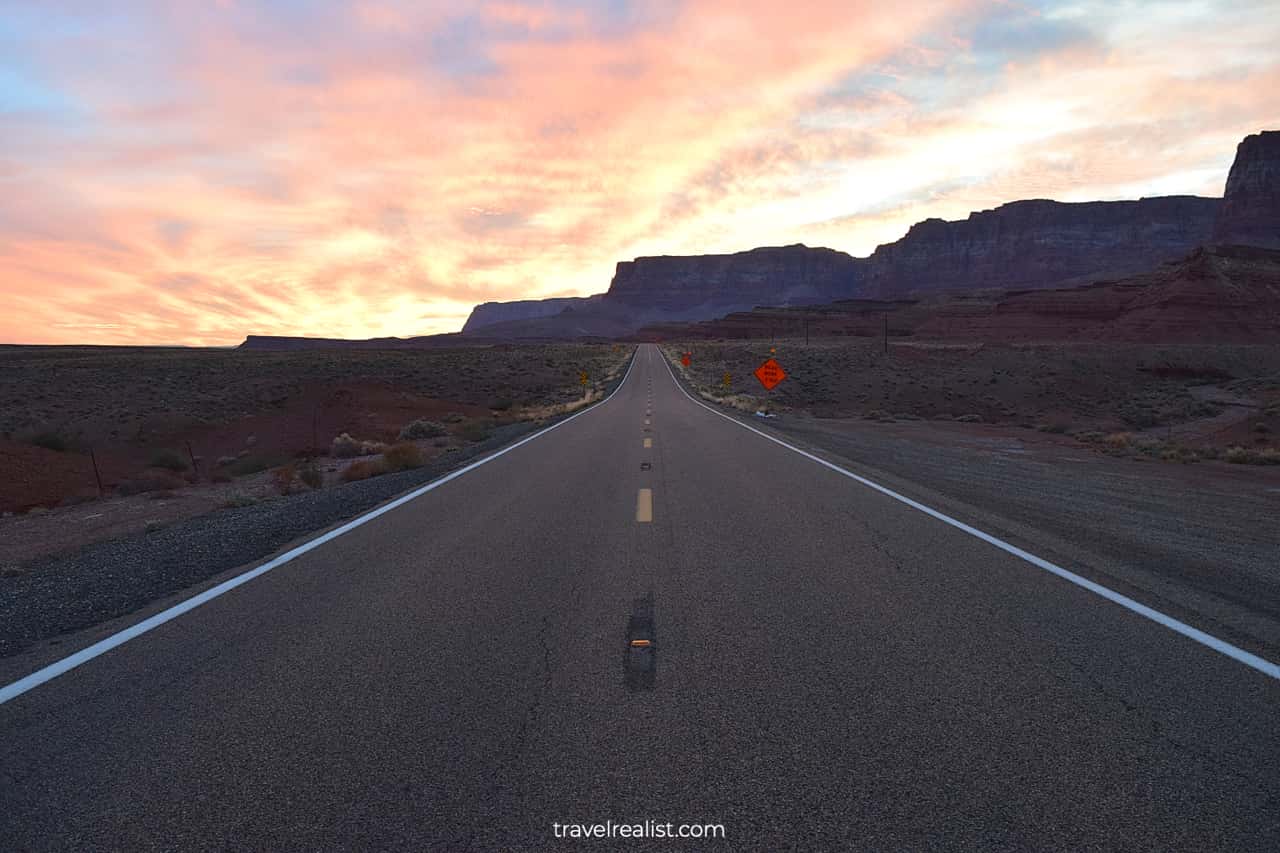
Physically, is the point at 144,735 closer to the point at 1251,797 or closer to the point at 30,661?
the point at 30,661

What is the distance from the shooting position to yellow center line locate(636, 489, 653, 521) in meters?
8.66

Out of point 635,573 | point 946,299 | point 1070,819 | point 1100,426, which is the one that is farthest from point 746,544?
point 946,299

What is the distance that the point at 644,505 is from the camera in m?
9.41

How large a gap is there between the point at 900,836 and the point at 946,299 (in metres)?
171

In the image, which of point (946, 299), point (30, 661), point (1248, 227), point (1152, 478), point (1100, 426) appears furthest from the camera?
point (946, 299)

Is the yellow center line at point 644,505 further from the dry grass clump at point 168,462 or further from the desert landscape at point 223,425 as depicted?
the dry grass clump at point 168,462

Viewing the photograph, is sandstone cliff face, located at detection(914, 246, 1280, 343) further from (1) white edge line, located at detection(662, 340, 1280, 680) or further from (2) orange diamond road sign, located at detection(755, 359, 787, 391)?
(1) white edge line, located at detection(662, 340, 1280, 680)

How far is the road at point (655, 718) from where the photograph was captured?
275cm

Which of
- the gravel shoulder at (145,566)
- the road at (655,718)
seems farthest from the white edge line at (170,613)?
the gravel shoulder at (145,566)

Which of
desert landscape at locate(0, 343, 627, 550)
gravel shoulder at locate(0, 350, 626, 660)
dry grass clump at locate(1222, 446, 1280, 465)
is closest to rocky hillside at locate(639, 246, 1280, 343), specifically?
desert landscape at locate(0, 343, 627, 550)

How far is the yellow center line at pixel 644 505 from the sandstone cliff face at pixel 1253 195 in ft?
555

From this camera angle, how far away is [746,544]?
721cm

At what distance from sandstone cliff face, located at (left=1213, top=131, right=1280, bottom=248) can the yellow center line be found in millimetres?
169190

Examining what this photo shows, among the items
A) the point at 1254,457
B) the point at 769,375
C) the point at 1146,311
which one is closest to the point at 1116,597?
the point at 1254,457
